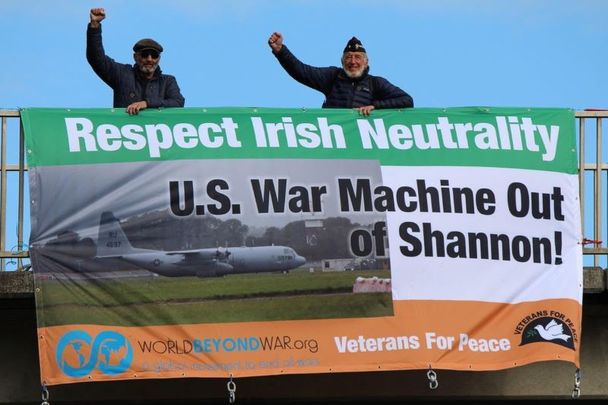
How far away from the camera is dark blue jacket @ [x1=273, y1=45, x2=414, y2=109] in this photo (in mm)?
18109

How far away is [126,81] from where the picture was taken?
1780cm

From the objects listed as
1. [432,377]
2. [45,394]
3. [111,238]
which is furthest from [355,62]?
[45,394]

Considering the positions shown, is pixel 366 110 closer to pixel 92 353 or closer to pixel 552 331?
pixel 552 331

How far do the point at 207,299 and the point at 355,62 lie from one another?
9.80 ft

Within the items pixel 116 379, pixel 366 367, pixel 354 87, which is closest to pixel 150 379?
pixel 116 379

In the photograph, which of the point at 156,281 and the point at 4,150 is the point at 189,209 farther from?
the point at 4,150

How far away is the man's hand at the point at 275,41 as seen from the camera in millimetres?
18062

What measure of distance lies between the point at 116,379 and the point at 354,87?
4.00 meters

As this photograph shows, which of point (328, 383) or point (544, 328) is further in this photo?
point (328, 383)

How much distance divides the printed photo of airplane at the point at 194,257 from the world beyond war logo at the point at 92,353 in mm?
798

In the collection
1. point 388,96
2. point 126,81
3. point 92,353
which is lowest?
point 92,353

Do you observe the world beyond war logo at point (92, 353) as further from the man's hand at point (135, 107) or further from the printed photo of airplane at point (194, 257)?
the man's hand at point (135, 107)

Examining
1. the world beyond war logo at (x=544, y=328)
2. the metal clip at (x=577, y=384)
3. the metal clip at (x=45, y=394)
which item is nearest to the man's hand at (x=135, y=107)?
A: the metal clip at (x=45, y=394)

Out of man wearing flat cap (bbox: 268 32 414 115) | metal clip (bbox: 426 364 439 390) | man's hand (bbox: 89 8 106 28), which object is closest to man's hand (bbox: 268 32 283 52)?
man wearing flat cap (bbox: 268 32 414 115)
